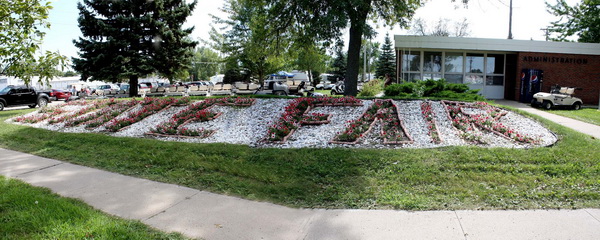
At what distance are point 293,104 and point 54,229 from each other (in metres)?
7.09

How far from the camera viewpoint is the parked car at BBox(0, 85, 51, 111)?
71.1ft

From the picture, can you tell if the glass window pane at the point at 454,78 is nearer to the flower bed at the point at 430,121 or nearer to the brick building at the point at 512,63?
the brick building at the point at 512,63

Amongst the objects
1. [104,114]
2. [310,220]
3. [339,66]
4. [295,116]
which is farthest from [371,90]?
[339,66]


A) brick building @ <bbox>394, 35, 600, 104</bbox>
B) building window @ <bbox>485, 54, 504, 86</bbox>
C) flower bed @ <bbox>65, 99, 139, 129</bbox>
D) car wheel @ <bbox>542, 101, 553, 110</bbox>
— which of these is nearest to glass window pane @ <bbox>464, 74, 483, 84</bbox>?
brick building @ <bbox>394, 35, 600, 104</bbox>

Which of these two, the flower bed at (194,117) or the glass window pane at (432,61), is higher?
the glass window pane at (432,61)

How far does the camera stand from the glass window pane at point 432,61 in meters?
19.5

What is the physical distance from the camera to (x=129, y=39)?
2311 centimetres

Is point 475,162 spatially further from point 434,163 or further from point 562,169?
point 562,169

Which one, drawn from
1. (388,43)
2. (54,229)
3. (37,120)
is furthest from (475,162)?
(388,43)

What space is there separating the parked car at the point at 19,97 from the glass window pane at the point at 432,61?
2322 centimetres

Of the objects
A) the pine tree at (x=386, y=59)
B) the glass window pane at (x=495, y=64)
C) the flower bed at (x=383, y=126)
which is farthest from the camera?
the pine tree at (x=386, y=59)

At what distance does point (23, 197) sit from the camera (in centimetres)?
464

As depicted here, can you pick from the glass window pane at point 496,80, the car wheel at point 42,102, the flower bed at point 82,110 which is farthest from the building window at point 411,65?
the car wheel at point 42,102

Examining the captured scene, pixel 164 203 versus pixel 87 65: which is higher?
pixel 87 65
